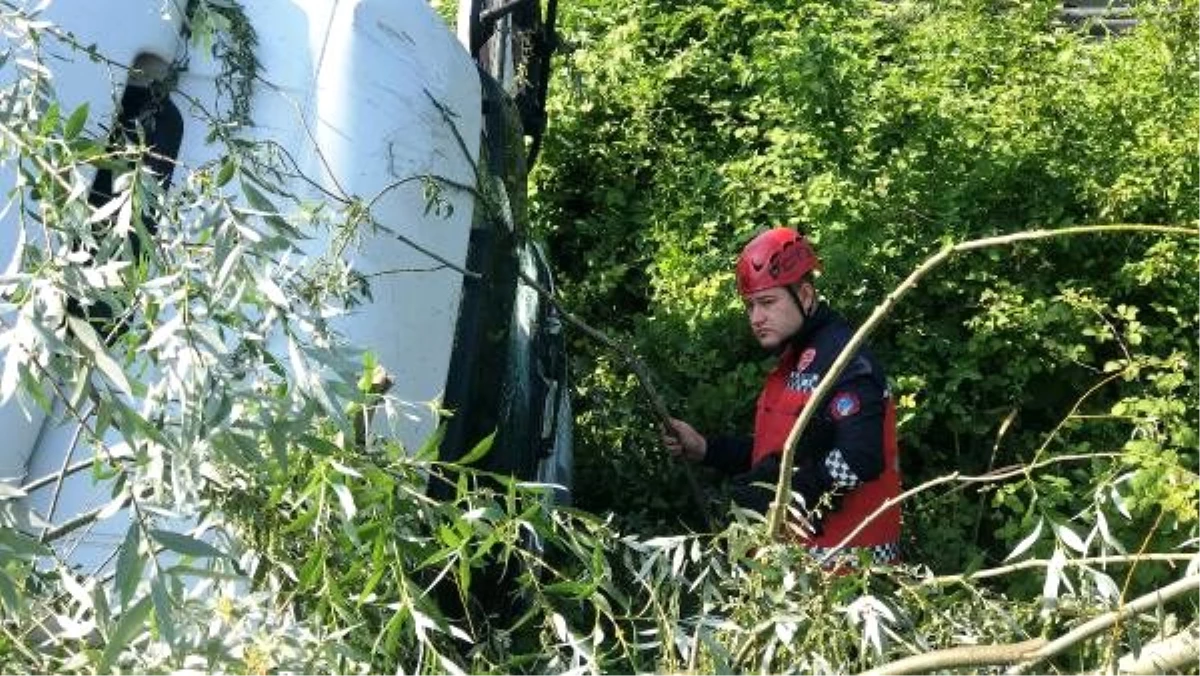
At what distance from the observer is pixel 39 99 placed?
2.88m

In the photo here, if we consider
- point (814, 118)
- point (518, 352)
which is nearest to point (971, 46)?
point (814, 118)

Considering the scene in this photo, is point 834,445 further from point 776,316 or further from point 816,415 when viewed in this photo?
point 776,316

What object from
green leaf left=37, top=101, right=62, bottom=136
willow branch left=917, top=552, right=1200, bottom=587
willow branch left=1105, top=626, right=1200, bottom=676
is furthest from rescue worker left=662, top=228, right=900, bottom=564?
green leaf left=37, top=101, right=62, bottom=136

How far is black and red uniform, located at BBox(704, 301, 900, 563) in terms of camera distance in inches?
183

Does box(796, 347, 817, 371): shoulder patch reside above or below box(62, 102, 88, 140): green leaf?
below

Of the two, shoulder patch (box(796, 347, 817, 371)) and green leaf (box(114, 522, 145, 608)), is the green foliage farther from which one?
green leaf (box(114, 522, 145, 608))

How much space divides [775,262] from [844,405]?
0.46 metres

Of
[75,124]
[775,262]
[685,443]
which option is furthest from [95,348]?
[685,443]

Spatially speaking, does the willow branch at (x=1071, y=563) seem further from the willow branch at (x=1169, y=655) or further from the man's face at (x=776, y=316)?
the man's face at (x=776, y=316)

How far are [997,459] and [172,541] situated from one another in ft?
15.0

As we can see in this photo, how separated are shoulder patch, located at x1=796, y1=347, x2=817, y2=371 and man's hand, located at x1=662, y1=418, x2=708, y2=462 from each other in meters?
0.50

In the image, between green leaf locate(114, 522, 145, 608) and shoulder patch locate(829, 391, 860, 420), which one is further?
shoulder patch locate(829, 391, 860, 420)

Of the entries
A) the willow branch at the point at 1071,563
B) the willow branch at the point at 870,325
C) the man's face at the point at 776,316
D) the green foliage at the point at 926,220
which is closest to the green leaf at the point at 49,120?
the willow branch at the point at 870,325

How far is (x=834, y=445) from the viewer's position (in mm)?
4688
